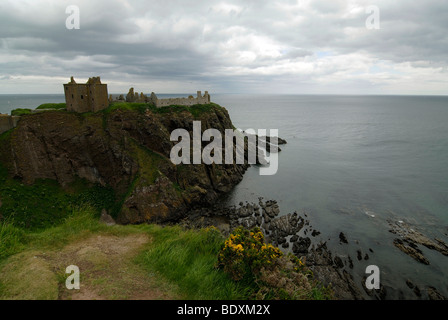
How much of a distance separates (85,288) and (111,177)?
34.5 meters

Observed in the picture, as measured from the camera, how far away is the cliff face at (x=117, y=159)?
38.0 metres

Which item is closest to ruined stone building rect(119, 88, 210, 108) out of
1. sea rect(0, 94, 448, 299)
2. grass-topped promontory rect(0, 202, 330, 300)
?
sea rect(0, 94, 448, 299)

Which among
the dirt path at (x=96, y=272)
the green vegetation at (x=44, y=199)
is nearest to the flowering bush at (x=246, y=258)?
the dirt path at (x=96, y=272)

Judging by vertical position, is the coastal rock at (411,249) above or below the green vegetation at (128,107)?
below

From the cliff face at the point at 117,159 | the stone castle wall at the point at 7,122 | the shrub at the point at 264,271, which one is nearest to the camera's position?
the shrub at the point at 264,271

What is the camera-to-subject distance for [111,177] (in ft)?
137

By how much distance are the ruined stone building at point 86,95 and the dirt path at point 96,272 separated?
35815 millimetres

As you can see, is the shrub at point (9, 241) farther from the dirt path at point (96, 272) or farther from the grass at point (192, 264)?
the grass at point (192, 264)

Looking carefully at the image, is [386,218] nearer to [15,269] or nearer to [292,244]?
[292,244]

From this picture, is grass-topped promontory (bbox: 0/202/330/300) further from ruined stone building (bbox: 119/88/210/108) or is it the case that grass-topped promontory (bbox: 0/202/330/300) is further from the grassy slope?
ruined stone building (bbox: 119/88/210/108)

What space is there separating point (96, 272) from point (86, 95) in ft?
131

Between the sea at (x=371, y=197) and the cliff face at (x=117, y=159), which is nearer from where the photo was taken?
the sea at (x=371, y=197)

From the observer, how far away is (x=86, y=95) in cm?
4319

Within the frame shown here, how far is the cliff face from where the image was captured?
38.0m
